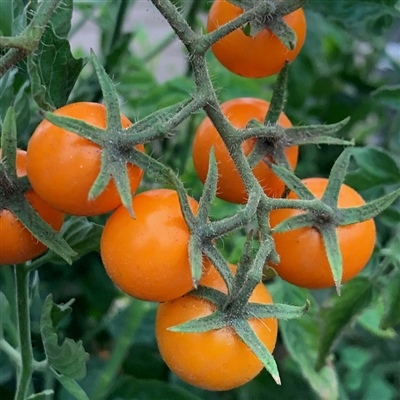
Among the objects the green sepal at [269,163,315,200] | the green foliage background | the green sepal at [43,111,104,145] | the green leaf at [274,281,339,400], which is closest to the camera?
the green sepal at [43,111,104,145]

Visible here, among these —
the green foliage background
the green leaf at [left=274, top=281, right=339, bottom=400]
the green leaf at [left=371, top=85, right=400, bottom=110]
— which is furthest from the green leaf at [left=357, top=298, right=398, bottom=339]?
the green leaf at [left=371, top=85, right=400, bottom=110]

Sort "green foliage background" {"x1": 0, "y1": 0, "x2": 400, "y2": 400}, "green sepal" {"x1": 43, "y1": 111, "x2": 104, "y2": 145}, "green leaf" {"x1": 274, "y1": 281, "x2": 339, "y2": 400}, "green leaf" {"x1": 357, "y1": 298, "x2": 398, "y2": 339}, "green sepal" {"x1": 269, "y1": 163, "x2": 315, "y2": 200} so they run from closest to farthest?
"green sepal" {"x1": 43, "y1": 111, "x2": 104, "y2": 145}
"green sepal" {"x1": 269, "y1": 163, "x2": 315, "y2": 200}
"green foliage background" {"x1": 0, "y1": 0, "x2": 400, "y2": 400}
"green leaf" {"x1": 274, "y1": 281, "x2": 339, "y2": 400}
"green leaf" {"x1": 357, "y1": 298, "x2": 398, "y2": 339}

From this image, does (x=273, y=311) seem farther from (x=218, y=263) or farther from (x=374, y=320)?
(x=374, y=320)

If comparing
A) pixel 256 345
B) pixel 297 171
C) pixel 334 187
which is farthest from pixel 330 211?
pixel 297 171

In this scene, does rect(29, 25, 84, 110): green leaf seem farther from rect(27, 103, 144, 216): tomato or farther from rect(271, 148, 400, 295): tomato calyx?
rect(271, 148, 400, 295): tomato calyx

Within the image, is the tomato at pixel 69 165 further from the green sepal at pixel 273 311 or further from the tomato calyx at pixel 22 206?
the green sepal at pixel 273 311

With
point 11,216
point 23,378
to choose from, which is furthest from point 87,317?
point 11,216

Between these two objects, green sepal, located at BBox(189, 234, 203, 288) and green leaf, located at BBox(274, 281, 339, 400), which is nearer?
green sepal, located at BBox(189, 234, 203, 288)
